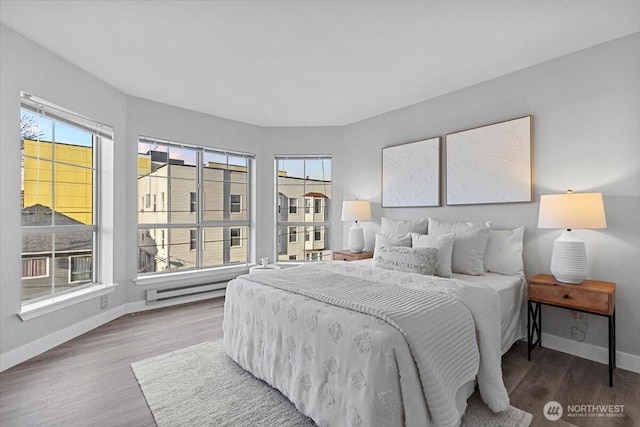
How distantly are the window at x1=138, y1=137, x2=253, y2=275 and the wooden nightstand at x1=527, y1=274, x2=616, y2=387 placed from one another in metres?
3.78

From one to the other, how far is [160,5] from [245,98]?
1668mm

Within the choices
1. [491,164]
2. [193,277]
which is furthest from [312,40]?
[193,277]

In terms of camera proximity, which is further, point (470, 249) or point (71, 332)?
point (71, 332)

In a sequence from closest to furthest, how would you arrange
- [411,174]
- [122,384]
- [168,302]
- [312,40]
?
[122,384]
[312,40]
[411,174]
[168,302]

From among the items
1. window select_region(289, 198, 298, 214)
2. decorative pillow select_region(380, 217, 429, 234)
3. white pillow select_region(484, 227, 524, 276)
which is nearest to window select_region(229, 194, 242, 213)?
window select_region(289, 198, 298, 214)

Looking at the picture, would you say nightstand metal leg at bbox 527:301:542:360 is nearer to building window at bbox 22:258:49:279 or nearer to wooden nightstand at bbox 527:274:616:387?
wooden nightstand at bbox 527:274:616:387

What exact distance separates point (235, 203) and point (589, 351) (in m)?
4.41

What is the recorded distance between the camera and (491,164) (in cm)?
307

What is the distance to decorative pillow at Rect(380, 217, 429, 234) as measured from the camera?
3.41 meters

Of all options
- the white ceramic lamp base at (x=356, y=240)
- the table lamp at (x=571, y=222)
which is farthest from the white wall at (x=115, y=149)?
the table lamp at (x=571, y=222)

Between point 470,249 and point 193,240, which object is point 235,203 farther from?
point 470,249

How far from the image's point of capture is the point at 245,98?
3684mm

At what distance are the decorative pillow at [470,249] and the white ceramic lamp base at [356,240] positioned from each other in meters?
1.49

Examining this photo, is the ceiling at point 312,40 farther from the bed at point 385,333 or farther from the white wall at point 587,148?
the bed at point 385,333
